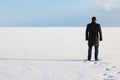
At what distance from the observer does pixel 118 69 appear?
30.5ft

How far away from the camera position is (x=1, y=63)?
1027 cm

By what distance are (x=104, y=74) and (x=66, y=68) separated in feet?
4.37

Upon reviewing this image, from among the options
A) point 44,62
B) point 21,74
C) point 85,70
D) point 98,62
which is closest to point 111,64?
point 98,62

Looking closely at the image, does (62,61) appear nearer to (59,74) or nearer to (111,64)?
(111,64)

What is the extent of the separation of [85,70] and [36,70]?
1.34m

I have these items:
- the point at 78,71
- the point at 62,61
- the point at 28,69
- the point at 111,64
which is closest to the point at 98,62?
the point at 111,64

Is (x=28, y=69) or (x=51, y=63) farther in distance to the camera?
(x=51, y=63)

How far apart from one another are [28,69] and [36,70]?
0.29m

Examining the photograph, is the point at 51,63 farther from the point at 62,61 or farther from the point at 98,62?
the point at 98,62

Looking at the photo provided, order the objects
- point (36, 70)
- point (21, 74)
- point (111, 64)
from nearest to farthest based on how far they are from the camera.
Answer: point (21, 74), point (36, 70), point (111, 64)

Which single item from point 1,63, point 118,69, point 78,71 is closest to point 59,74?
point 78,71

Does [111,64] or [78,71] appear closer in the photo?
[78,71]

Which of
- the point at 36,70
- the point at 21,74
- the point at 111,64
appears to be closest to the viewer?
the point at 21,74

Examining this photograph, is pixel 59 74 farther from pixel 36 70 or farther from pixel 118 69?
pixel 118 69
